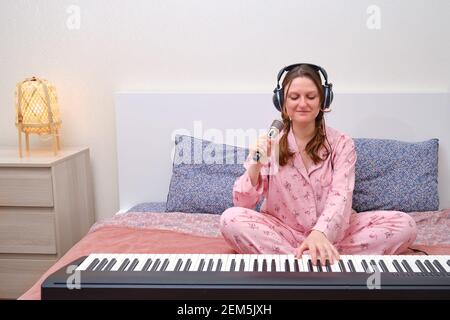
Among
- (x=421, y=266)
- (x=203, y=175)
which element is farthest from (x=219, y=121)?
(x=421, y=266)

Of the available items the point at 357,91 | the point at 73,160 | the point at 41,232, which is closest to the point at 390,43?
the point at 357,91

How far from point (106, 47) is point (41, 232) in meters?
0.89

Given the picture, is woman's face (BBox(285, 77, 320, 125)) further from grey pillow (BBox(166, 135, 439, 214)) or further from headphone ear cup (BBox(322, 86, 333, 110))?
grey pillow (BBox(166, 135, 439, 214))

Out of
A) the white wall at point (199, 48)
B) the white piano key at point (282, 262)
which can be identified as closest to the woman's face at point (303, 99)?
the white piano key at point (282, 262)

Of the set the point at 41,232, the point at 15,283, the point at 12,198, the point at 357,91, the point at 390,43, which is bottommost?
the point at 15,283

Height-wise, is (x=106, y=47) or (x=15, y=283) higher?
(x=106, y=47)

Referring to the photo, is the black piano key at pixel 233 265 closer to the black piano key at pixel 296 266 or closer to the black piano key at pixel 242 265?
the black piano key at pixel 242 265

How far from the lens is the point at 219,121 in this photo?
2361 mm

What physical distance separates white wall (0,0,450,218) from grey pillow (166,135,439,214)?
33 centimetres

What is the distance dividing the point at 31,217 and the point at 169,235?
72 centimetres

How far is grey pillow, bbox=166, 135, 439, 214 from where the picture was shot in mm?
2084

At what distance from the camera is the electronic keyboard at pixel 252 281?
1.10 meters

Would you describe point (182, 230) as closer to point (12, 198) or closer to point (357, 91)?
point (12, 198)

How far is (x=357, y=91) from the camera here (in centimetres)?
234
